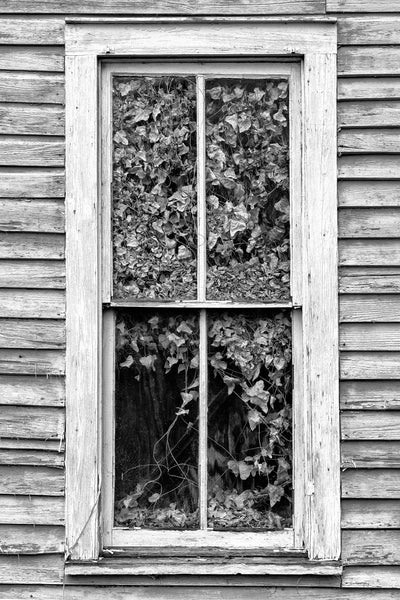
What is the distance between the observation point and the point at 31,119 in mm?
3984

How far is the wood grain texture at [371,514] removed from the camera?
3.88 m

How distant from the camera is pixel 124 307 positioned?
13.0 feet

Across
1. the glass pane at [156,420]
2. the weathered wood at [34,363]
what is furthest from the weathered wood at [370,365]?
the weathered wood at [34,363]

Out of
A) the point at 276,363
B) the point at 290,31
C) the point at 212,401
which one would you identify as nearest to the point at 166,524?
the point at 212,401

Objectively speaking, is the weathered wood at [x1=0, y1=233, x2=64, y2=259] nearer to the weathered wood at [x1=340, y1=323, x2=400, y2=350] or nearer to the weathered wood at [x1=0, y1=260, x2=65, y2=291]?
the weathered wood at [x1=0, y1=260, x2=65, y2=291]

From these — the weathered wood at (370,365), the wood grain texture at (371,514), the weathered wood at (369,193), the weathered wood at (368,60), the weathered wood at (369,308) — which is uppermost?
the weathered wood at (368,60)

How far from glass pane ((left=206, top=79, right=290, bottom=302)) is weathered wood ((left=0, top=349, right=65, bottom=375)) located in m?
0.74

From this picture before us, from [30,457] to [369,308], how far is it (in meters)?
1.58

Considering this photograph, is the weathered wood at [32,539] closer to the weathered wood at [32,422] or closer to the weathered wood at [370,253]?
the weathered wood at [32,422]

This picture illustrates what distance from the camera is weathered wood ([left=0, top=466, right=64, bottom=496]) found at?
3.90 meters

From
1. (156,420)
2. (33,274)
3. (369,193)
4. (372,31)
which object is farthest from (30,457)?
(372,31)

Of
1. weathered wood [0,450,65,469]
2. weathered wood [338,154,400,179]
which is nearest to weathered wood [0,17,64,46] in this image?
weathered wood [338,154,400,179]

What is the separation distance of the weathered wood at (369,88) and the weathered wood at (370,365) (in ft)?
3.63

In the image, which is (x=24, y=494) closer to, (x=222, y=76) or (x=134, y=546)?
(x=134, y=546)
